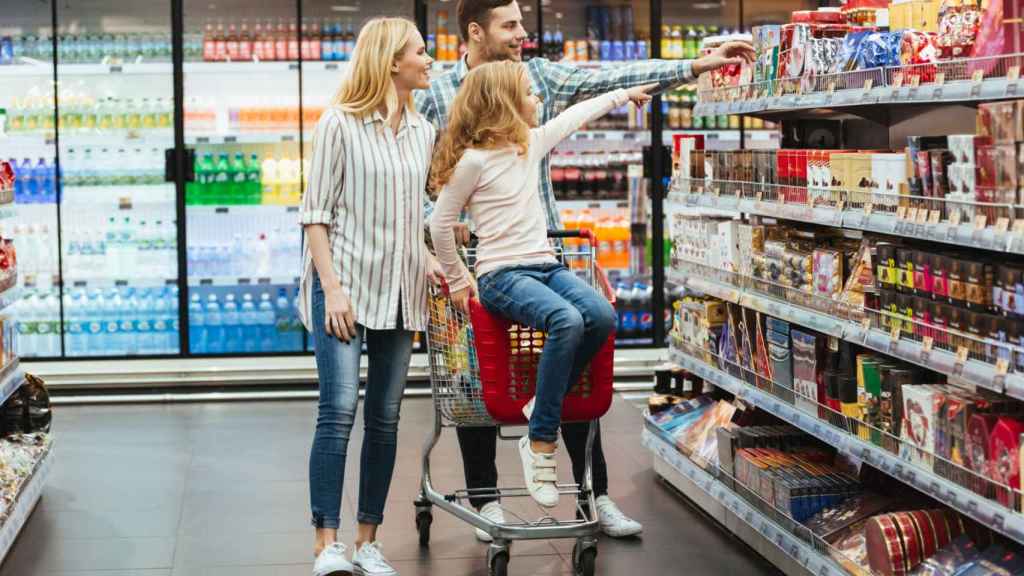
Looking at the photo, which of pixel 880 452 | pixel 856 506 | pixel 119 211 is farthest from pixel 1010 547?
pixel 119 211

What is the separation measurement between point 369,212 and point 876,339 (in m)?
1.40

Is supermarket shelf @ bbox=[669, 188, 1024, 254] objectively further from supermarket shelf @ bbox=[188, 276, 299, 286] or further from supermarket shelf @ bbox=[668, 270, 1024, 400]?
supermarket shelf @ bbox=[188, 276, 299, 286]

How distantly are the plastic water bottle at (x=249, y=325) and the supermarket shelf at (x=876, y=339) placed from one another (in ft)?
12.3

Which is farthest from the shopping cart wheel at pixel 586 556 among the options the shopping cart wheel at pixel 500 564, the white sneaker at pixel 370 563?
the white sneaker at pixel 370 563

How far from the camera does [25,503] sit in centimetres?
470

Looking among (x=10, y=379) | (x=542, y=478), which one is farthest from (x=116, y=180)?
(x=542, y=478)

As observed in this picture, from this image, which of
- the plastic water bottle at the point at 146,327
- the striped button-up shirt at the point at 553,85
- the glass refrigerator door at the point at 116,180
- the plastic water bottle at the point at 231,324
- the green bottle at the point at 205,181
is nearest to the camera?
the striped button-up shirt at the point at 553,85

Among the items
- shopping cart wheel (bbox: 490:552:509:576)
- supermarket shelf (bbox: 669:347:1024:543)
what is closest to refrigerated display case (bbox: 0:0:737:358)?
supermarket shelf (bbox: 669:347:1024:543)

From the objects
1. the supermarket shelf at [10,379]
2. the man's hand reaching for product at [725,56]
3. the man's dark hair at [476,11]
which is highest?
the man's dark hair at [476,11]

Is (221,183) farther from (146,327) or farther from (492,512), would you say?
(492,512)

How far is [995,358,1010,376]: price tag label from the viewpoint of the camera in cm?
302

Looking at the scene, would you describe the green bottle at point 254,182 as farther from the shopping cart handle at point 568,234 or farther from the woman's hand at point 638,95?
the woman's hand at point 638,95

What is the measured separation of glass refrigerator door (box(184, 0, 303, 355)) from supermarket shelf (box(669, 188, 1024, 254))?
349 cm

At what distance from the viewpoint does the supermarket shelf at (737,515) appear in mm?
3938
